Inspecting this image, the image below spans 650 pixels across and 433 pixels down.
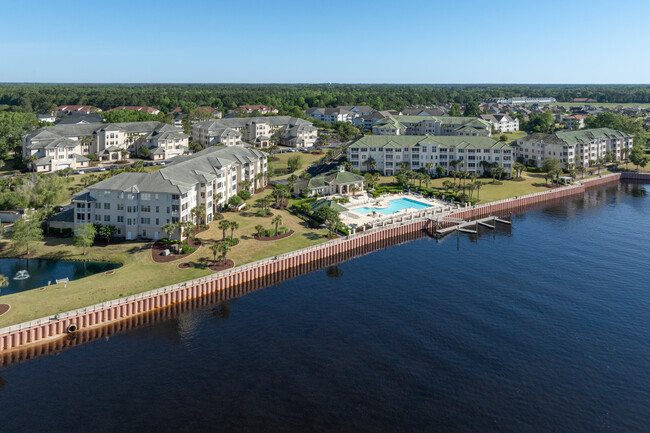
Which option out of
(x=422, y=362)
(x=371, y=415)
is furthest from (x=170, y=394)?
(x=422, y=362)

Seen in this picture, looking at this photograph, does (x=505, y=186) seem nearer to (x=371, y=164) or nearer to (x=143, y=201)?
(x=371, y=164)

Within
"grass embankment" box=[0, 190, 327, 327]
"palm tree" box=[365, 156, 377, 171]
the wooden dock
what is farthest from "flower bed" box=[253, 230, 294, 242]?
"palm tree" box=[365, 156, 377, 171]

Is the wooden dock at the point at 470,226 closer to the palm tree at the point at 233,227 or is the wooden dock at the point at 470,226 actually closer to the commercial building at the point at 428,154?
the commercial building at the point at 428,154

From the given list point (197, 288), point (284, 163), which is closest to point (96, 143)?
point (284, 163)

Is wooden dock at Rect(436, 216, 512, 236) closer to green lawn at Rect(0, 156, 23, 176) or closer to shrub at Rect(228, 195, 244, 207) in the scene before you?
shrub at Rect(228, 195, 244, 207)

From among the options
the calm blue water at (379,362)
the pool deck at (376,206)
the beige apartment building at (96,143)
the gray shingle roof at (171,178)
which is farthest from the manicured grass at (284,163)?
the calm blue water at (379,362)
